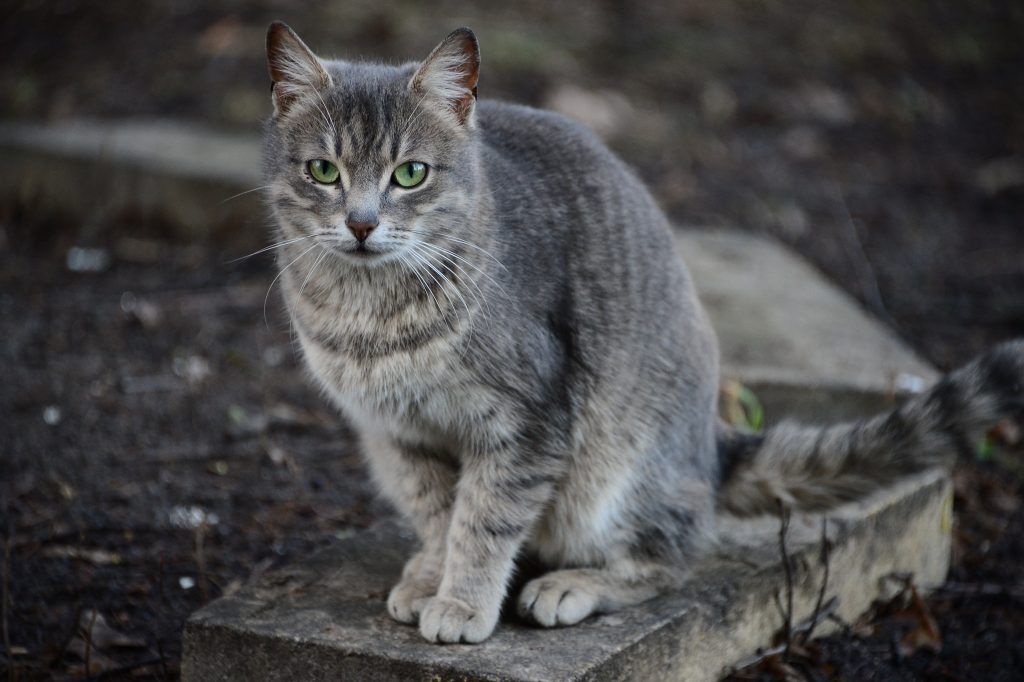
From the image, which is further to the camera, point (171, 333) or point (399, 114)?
point (171, 333)

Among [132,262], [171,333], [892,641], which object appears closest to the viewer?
[892,641]

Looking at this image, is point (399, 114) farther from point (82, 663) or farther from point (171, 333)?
point (171, 333)

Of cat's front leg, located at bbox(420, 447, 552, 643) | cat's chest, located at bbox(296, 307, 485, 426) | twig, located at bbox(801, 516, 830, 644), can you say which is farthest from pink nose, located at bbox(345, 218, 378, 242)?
twig, located at bbox(801, 516, 830, 644)

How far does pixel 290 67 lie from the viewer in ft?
8.36

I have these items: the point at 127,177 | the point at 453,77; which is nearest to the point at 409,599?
the point at 453,77

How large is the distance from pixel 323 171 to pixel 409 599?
1004 millimetres

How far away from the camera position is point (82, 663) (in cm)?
275

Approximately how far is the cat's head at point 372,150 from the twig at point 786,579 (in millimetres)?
1134

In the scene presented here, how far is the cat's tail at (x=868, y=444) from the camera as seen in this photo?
263 centimetres

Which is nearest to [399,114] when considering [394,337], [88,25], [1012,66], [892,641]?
[394,337]

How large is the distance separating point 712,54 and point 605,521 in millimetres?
5882

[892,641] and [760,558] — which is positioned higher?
[760,558]

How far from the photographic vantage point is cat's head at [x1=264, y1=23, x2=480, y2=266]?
2410 mm

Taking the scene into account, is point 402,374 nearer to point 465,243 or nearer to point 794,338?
point 465,243
